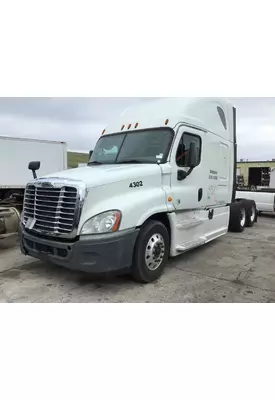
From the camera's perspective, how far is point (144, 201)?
14.3ft

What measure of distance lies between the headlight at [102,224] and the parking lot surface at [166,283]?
38.9 inches

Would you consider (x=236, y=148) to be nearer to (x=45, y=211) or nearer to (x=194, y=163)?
(x=194, y=163)

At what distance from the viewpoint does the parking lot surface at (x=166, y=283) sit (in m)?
4.04

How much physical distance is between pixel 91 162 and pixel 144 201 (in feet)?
6.51

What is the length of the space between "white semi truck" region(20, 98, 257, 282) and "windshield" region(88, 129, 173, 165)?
0.02 meters

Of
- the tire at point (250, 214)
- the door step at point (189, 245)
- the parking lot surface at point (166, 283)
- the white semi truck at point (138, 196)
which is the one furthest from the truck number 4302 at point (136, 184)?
the tire at point (250, 214)

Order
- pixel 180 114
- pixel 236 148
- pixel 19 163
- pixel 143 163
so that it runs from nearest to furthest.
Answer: pixel 143 163, pixel 180 114, pixel 236 148, pixel 19 163

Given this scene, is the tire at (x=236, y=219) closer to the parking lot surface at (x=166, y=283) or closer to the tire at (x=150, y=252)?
the parking lot surface at (x=166, y=283)

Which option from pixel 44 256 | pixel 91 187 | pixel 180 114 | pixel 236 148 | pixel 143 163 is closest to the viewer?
pixel 91 187

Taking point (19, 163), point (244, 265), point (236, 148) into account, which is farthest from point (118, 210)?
point (19, 163)

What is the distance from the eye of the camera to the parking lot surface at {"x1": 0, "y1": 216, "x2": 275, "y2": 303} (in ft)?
13.3

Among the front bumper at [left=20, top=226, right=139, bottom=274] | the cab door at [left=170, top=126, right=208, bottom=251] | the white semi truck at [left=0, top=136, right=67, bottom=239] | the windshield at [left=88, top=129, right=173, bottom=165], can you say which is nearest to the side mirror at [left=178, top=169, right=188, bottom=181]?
the cab door at [left=170, top=126, right=208, bottom=251]

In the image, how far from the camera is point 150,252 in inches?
176

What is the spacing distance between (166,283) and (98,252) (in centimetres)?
138
